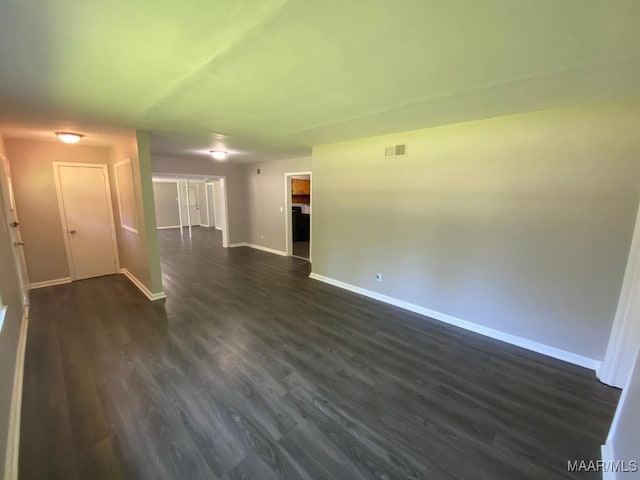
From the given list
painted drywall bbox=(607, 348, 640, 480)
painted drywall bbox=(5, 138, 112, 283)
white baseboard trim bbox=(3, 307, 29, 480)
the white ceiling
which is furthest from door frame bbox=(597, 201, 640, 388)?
painted drywall bbox=(5, 138, 112, 283)

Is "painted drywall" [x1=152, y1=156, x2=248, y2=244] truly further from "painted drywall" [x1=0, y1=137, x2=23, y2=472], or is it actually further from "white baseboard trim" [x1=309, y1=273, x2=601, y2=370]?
"white baseboard trim" [x1=309, y1=273, x2=601, y2=370]

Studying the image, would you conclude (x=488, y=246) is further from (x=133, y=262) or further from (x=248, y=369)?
(x=133, y=262)

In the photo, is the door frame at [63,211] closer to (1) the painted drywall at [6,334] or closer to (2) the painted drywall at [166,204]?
(1) the painted drywall at [6,334]

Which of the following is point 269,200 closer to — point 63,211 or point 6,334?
point 63,211

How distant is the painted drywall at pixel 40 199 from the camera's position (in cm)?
407

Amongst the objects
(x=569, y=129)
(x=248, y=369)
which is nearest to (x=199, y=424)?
(x=248, y=369)

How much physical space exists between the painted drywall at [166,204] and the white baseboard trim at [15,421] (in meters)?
9.58

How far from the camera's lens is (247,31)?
132cm

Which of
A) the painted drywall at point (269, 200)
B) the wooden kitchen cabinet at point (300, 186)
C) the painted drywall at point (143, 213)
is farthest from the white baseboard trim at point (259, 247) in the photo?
the painted drywall at point (143, 213)

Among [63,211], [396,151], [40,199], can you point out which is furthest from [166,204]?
[396,151]

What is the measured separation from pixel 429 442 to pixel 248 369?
1529mm

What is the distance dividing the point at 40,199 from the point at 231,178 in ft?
12.6

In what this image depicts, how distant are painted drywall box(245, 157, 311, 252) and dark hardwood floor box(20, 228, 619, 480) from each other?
11.5 ft

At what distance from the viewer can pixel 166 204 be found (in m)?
11.4
